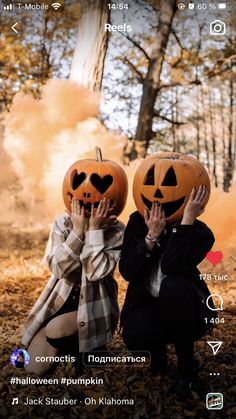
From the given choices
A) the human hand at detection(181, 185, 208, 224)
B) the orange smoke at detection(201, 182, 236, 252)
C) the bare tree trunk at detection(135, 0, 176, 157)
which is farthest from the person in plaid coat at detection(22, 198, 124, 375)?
the bare tree trunk at detection(135, 0, 176, 157)

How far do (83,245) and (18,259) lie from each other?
2.37 meters

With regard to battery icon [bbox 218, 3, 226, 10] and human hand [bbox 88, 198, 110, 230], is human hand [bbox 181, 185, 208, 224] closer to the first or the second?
human hand [bbox 88, 198, 110, 230]

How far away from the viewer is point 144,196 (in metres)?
1.99

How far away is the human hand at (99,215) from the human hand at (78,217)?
0.11ft

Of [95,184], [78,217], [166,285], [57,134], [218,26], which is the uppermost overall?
[218,26]

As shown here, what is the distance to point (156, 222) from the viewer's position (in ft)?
6.30

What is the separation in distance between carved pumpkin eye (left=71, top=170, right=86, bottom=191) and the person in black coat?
268 mm

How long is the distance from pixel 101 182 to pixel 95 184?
3 centimetres

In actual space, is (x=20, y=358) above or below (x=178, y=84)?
below

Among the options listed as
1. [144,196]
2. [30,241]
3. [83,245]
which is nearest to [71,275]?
[83,245]

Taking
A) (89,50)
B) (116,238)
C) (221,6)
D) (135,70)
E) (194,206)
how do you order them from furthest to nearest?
(135,70), (89,50), (221,6), (116,238), (194,206)

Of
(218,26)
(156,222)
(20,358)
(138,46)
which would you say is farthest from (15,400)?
(138,46)

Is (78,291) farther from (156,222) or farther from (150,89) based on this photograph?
(150,89)

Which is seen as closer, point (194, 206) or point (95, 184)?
point (194, 206)
